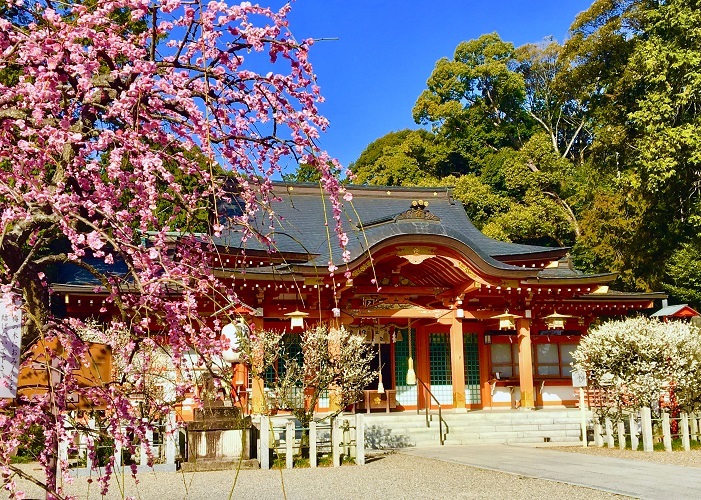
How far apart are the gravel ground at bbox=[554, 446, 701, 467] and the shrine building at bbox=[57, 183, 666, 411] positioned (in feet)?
11.3

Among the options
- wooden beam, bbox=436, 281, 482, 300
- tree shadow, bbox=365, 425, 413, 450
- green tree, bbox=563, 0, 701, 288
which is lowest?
tree shadow, bbox=365, 425, 413, 450

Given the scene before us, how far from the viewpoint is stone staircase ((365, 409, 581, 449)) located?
1370 cm

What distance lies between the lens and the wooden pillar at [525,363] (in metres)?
15.9

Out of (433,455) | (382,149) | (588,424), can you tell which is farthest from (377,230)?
(382,149)

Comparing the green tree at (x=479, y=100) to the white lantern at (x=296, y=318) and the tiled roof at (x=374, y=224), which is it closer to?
the tiled roof at (x=374, y=224)

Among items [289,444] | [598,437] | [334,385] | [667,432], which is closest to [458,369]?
[598,437]

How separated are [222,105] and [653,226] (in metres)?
21.1

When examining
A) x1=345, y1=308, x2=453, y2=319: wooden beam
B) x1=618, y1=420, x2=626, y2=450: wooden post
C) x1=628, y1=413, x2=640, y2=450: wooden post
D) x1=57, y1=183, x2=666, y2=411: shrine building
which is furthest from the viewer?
x1=345, y1=308, x2=453, y2=319: wooden beam

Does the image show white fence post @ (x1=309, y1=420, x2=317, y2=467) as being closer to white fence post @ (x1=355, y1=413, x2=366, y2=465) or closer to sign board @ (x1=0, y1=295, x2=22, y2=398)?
white fence post @ (x1=355, y1=413, x2=366, y2=465)

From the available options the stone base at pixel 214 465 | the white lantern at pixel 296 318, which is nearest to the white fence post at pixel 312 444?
the stone base at pixel 214 465

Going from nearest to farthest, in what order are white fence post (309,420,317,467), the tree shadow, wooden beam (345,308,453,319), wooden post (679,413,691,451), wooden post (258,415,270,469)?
wooden post (258,415,270,469)
white fence post (309,420,317,467)
wooden post (679,413,691,451)
the tree shadow
wooden beam (345,308,453,319)

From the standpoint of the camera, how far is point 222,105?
13.5 feet

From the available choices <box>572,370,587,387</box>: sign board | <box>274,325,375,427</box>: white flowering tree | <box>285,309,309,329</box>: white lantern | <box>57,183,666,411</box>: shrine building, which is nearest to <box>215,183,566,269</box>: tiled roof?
<box>57,183,666,411</box>: shrine building

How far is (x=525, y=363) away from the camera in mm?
16031
